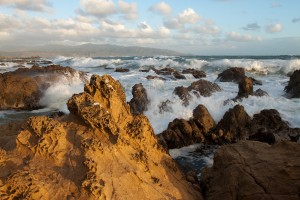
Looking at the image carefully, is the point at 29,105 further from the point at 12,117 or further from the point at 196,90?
the point at 196,90

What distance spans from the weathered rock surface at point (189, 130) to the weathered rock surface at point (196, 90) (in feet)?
4.83

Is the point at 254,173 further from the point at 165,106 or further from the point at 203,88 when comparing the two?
the point at 203,88

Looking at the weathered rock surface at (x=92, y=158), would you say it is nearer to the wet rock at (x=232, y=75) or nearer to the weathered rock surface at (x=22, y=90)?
the weathered rock surface at (x=22, y=90)

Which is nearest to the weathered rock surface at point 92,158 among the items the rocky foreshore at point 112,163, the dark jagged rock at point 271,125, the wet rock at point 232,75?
the rocky foreshore at point 112,163

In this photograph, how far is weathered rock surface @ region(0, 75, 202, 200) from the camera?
3.53 metres

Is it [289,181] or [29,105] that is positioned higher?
[289,181]

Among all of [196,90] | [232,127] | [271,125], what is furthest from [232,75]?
[232,127]

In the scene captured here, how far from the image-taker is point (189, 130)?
8.87m

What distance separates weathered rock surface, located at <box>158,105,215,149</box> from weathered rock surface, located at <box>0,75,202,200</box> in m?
3.69

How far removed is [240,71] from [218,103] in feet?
31.8

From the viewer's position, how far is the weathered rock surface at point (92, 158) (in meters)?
3.53

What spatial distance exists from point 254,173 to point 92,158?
6.62ft

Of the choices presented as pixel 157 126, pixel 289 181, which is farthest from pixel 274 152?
pixel 157 126

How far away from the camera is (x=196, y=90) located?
12.1 m
